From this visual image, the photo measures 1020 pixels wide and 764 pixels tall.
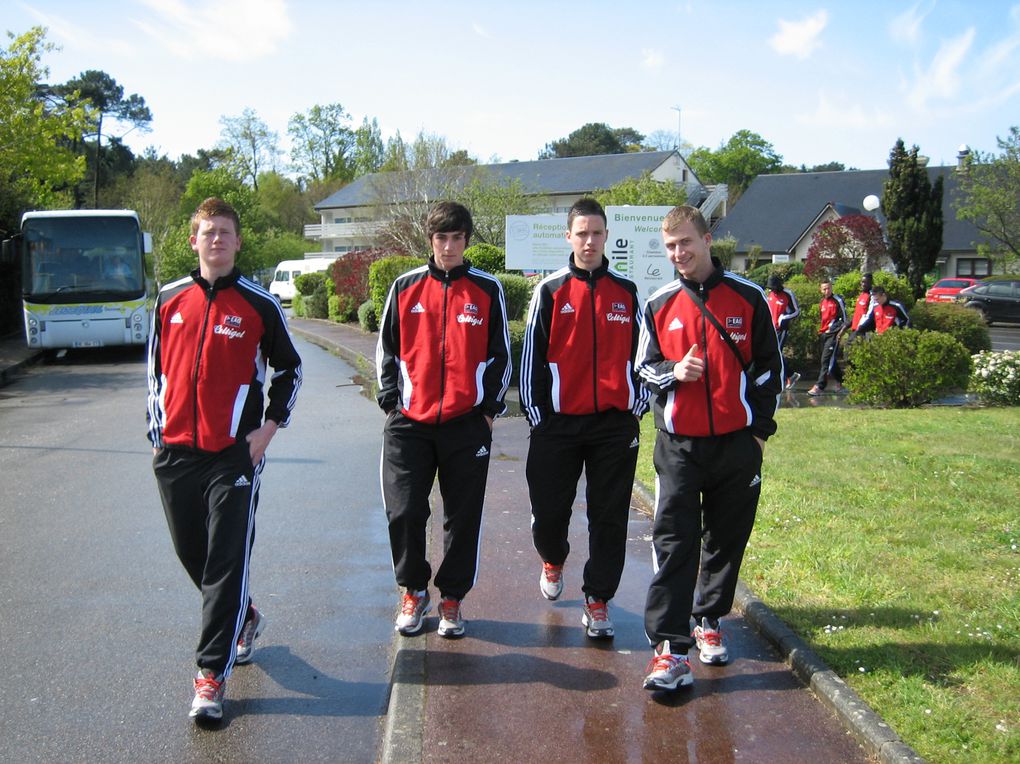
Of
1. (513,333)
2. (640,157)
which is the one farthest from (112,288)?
(640,157)

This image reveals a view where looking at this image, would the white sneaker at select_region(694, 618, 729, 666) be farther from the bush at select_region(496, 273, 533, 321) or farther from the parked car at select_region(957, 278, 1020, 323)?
the parked car at select_region(957, 278, 1020, 323)

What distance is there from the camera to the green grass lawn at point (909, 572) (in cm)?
385

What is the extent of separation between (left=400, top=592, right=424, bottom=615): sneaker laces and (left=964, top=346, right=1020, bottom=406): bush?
1080 centimetres

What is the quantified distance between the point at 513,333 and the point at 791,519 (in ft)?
30.0

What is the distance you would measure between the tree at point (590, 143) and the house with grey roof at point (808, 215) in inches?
1730

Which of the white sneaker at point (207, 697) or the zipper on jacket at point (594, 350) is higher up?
the zipper on jacket at point (594, 350)

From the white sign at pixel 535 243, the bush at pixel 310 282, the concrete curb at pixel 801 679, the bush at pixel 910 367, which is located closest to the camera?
the concrete curb at pixel 801 679

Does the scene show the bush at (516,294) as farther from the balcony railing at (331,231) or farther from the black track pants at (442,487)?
the balcony railing at (331,231)

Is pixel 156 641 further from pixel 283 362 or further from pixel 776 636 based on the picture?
pixel 776 636

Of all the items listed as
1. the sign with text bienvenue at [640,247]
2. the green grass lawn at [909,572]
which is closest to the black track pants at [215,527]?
the green grass lawn at [909,572]

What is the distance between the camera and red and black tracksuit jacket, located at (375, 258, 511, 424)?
4.61m

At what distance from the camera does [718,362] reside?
421cm

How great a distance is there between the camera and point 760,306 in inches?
168

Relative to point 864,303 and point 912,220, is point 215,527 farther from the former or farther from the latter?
point 912,220
